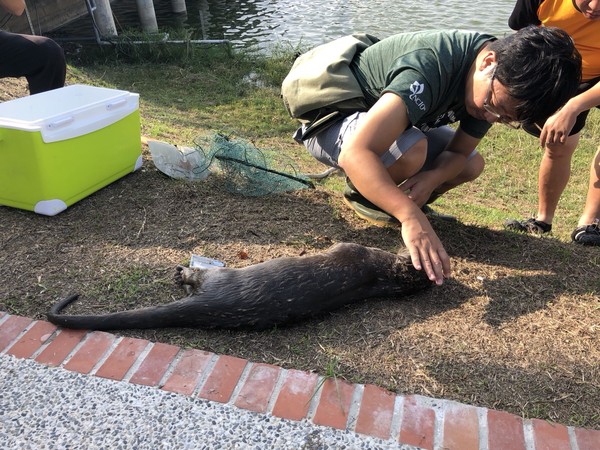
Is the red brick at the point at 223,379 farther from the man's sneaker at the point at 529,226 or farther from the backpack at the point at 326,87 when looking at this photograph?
the man's sneaker at the point at 529,226

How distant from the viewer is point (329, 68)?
3.11 meters

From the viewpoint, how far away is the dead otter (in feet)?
8.05

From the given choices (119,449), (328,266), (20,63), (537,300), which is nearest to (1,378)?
(119,449)

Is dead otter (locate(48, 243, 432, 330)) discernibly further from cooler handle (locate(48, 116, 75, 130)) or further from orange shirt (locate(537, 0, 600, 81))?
orange shirt (locate(537, 0, 600, 81))

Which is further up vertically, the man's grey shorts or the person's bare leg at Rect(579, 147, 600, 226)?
the man's grey shorts

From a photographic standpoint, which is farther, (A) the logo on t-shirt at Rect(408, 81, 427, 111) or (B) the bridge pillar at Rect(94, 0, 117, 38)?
(B) the bridge pillar at Rect(94, 0, 117, 38)

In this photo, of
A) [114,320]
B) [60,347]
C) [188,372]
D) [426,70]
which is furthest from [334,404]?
[426,70]

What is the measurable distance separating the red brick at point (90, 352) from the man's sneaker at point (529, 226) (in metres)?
2.79

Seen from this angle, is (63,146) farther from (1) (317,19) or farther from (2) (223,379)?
(1) (317,19)

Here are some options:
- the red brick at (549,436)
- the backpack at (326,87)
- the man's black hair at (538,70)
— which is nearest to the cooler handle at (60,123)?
the backpack at (326,87)

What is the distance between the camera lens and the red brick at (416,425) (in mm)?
1927

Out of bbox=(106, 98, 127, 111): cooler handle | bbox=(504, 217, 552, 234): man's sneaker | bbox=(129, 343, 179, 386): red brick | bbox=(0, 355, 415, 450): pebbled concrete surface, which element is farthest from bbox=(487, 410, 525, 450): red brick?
bbox=(106, 98, 127, 111): cooler handle

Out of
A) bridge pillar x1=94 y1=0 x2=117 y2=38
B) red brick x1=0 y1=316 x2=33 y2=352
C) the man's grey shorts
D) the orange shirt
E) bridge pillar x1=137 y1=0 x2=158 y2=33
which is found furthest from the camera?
bridge pillar x1=137 y1=0 x2=158 y2=33

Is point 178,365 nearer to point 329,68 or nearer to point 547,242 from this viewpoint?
point 329,68
